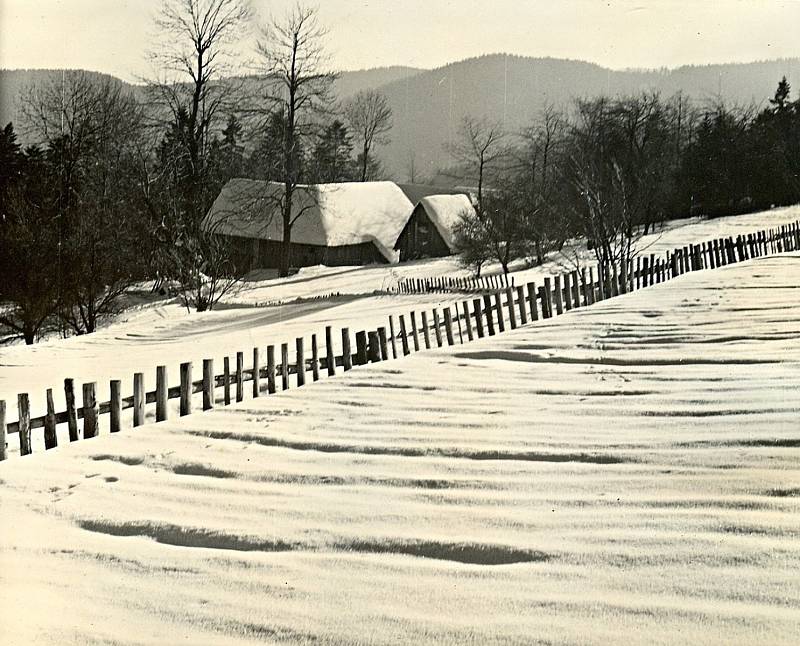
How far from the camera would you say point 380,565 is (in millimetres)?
3832

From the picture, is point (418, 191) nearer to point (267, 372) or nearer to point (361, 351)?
point (361, 351)

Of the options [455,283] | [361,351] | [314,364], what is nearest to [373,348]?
[361,351]

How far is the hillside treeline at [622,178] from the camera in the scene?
20.5m

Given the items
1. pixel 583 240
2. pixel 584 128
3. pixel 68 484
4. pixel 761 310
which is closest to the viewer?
pixel 68 484

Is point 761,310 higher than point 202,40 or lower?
lower

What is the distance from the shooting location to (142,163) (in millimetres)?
24125

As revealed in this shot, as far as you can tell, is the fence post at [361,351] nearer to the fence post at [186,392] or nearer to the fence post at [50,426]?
the fence post at [186,392]

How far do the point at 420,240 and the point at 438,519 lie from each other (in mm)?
41394

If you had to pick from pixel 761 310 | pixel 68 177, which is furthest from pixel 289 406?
pixel 68 177

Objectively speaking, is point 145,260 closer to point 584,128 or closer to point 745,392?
point 584,128

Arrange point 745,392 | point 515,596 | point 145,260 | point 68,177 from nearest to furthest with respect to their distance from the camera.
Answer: point 515,596, point 745,392, point 68,177, point 145,260

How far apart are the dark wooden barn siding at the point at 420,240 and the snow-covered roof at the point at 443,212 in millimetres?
330

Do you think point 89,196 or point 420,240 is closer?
point 89,196

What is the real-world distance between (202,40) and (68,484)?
4.39 meters
